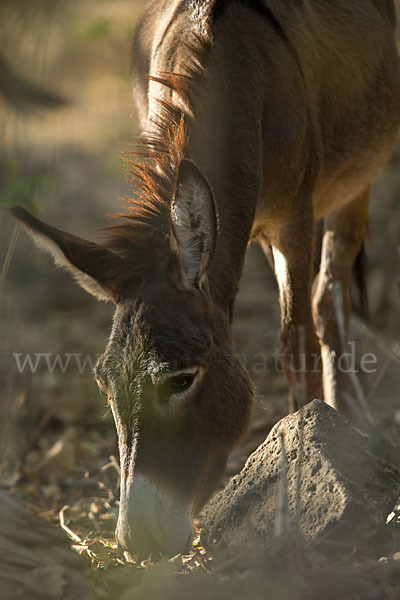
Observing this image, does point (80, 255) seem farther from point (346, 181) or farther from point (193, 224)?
point (346, 181)

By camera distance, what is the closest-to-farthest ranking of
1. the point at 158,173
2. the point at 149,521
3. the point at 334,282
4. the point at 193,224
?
the point at 149,521 < the point at 193,224 < the point at 158,173 < the point at 334,282

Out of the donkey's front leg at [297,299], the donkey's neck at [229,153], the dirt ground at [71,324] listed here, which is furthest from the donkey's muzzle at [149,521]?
the donkey's front leg at [297,299]

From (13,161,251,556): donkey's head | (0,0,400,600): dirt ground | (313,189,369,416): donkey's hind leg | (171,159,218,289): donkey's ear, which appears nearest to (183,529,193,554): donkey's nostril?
(13,161,251,556): donkey's head

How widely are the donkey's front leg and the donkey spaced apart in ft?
0.04

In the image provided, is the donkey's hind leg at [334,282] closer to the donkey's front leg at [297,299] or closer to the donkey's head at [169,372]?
the donkey's front leg at [297,299]

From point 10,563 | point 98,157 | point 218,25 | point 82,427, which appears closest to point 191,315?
point 10,563

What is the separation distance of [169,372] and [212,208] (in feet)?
2.44

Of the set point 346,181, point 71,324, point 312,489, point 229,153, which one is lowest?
point 312,489

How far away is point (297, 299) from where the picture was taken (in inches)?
182

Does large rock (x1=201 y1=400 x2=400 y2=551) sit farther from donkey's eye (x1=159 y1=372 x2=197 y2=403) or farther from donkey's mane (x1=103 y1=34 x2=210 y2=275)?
donkey's mane (x1=103 y1=34 x2=210 y2=275)

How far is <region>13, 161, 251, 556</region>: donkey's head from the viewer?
3.14 meters

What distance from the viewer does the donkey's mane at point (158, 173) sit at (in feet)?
11.4

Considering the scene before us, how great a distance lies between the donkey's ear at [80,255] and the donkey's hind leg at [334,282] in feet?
8.29

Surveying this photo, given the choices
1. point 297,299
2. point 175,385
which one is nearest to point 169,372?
point 175,385
